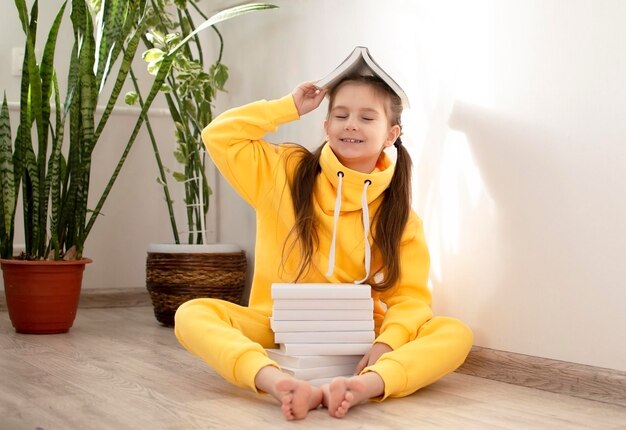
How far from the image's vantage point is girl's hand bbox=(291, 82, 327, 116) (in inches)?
82.7

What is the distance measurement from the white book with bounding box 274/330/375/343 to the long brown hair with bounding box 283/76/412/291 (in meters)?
0.18

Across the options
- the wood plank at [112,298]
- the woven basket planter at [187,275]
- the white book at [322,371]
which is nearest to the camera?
the white book at [322,371]

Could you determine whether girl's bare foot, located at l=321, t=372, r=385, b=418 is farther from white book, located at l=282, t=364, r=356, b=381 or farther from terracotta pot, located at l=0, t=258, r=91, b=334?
terracotta pot, located at l=0, t=258, r=91, b=334

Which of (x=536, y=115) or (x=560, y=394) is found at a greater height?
(x=536, y=115)

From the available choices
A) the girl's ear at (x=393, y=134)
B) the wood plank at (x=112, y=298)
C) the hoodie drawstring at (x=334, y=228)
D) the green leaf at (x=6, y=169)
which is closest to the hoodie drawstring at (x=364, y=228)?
the hoodie drawstring at (x=334, y=228)

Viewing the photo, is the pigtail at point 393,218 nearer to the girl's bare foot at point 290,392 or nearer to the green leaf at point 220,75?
the girl's bare foot at point 290,392

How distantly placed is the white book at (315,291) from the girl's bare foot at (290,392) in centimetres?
22

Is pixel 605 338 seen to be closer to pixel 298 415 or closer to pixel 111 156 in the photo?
pixel 298 415

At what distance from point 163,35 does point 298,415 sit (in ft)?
5.31

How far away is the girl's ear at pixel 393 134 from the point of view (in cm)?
209

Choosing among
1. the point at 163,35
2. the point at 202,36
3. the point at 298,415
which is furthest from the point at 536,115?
the point at 202,36

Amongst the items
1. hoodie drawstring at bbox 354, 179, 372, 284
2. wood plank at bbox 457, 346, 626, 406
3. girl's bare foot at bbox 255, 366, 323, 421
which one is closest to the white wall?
wood plank at bbox 457, 346, 626, 406

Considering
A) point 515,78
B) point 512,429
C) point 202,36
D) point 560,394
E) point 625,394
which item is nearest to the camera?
point 512,429

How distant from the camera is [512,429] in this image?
151 centimetres
